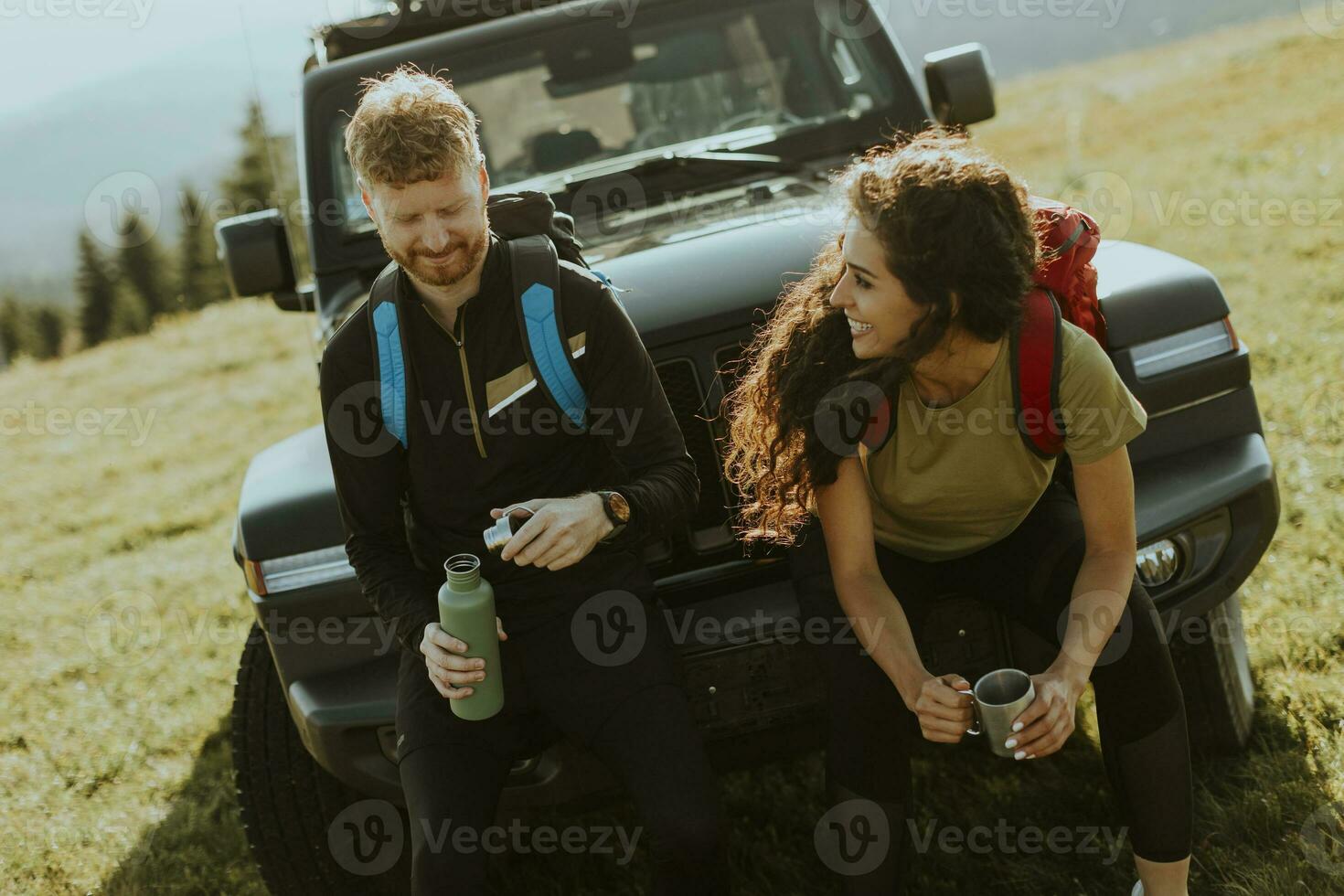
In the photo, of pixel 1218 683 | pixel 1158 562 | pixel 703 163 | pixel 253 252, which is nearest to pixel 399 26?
pixel 253 252

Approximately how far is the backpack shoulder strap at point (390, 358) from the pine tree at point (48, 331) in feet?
179

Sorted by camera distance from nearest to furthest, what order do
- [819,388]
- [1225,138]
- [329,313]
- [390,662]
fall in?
[819,388] < [390,662] < [329,313] < [1225,138]

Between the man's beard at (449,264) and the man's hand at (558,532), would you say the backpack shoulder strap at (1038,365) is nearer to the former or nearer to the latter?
the man's hand at (558,532)

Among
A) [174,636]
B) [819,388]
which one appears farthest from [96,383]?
[819,388]

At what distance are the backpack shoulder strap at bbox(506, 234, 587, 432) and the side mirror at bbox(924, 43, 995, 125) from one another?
2.07 metres

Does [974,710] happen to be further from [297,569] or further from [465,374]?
[297,569]

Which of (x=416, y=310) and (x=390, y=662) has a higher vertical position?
(x=416, y=310)

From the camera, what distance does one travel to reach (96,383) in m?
14.5

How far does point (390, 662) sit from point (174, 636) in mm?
3215

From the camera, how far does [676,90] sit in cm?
436

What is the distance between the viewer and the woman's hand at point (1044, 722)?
7.65 ft

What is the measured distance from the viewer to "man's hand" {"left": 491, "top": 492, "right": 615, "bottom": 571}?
2404 millimetres

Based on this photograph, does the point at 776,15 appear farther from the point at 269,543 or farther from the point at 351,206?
the point at 269,543

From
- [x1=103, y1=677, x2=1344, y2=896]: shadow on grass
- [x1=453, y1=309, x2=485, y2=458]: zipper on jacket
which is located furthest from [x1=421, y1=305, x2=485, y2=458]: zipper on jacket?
[x1=103, y1=677, x2=1344, y2=896]: shadow on grass
